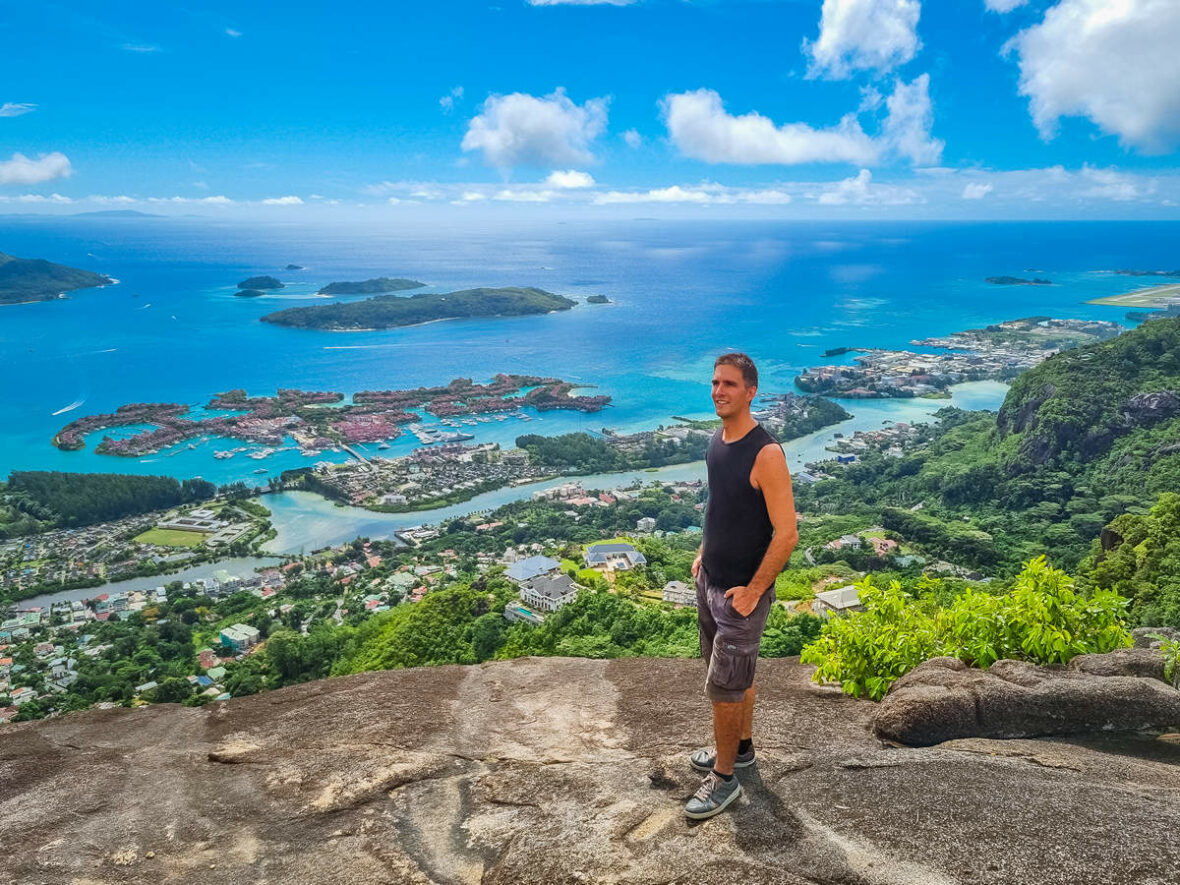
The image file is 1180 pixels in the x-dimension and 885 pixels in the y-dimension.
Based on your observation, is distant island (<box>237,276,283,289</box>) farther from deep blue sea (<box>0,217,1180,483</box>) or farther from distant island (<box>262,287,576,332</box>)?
distant island (<box>262,287,576,332</box>)

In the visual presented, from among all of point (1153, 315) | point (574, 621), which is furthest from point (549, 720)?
point (1153, 315)

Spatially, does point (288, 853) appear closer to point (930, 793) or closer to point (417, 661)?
point (930, 793)

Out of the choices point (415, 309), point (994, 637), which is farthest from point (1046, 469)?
point (415, 309)

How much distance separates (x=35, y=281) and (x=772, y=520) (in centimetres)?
10861

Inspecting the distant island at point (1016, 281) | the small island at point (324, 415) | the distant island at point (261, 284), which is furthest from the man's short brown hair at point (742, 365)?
the distant island at point (1016, 281)

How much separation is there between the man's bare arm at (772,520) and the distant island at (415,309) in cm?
7318

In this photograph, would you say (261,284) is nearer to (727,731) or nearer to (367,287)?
(367,287)

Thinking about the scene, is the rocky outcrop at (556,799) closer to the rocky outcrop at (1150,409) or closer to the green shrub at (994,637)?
the green shrub at (994,637)

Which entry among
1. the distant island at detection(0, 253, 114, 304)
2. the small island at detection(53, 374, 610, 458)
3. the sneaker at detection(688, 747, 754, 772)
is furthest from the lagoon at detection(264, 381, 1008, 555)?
the distant island at detection(0, 253, 114, 304)

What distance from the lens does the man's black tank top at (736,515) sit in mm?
3107

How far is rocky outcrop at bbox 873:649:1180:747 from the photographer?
3.43 meters

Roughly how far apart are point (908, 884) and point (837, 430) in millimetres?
39219

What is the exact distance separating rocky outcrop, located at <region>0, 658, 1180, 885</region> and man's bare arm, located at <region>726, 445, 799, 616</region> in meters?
0.76

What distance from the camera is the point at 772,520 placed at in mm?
3047
